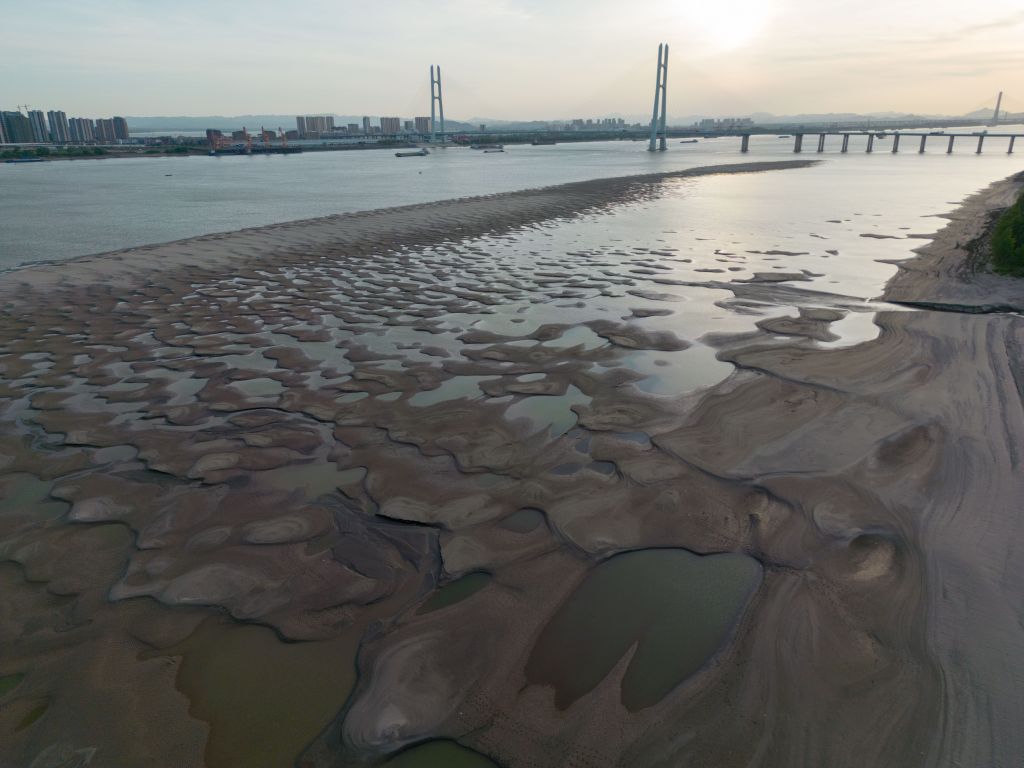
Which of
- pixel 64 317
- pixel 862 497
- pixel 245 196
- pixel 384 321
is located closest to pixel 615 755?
pixel 862 497

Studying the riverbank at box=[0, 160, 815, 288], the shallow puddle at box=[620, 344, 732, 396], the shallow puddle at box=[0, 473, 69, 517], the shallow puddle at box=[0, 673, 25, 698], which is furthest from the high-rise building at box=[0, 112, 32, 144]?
the shallow puddle at box=[0, 673, 25, 698]

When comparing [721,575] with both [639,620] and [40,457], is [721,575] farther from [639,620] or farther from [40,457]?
[40,457]

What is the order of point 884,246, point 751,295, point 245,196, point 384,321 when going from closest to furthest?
point 384,321 < point 751,295 < point 884,246 < point 245,196

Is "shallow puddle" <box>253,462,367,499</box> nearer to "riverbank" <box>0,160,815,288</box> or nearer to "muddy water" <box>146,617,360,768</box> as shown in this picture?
"muddy water" <box>146,617,360,768</box>

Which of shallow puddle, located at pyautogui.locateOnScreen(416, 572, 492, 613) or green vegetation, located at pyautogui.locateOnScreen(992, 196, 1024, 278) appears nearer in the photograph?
shallow puddle, located at pyautogui.locateOnScreen(416, 572, 492, 613)

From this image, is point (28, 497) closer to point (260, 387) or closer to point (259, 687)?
point (260, 387)

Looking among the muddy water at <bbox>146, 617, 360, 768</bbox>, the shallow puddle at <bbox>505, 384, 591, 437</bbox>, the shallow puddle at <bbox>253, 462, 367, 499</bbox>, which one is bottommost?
the muddy water at <bbox>146, 617, 360, 768</bbox>

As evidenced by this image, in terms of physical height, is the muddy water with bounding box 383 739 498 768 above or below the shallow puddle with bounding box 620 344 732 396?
below

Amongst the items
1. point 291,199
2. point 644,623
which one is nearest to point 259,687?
point 644,623
